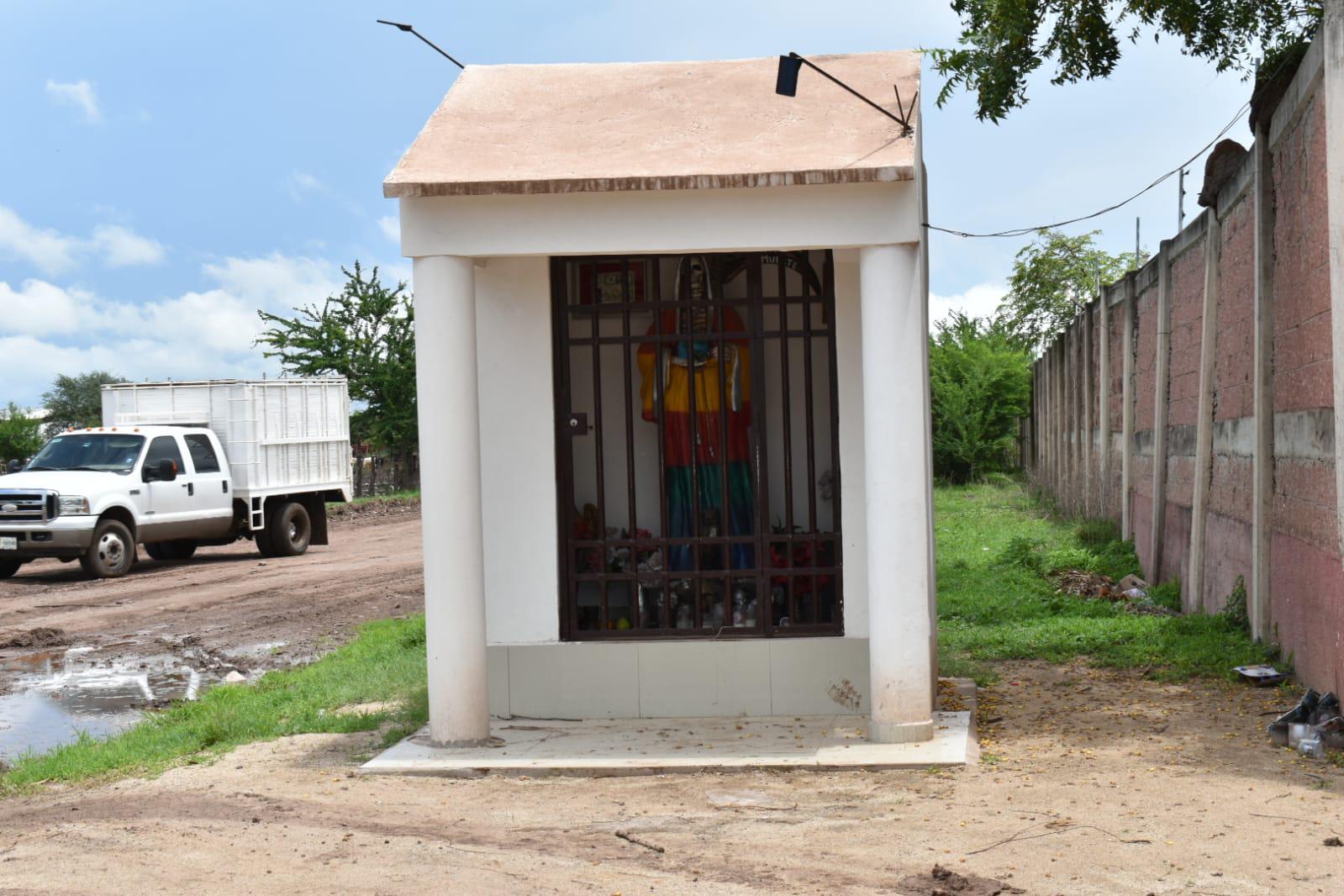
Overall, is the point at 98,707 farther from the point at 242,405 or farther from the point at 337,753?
the point at 242,405

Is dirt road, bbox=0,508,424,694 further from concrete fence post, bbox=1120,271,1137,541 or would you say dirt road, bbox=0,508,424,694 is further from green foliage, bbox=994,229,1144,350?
green foliage, bbox=994,229,1144,350

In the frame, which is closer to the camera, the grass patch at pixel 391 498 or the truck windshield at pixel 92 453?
the truck windshield at pixel 92 453

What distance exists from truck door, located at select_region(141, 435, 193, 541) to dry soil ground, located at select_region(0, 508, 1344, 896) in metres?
11.5

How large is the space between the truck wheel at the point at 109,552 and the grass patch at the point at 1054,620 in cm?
1023

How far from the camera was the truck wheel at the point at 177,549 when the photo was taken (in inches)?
826

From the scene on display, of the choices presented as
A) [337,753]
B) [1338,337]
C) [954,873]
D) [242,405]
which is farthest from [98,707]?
[242,405]

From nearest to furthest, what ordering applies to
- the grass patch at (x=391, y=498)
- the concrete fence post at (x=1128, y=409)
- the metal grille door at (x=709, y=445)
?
1. the metal grille door at (x=709, y=445)
2. the concrete fence post at (x=1128, y=409)
3. the grass patch at (x=391, y=498)

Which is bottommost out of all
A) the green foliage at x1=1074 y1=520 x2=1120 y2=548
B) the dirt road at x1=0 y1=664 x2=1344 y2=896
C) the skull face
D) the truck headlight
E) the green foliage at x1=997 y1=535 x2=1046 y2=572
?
the dirt road at x1=0 y1=664 x2=1344 y2=896

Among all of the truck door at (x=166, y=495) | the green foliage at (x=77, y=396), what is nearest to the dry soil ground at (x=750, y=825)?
the truck door at (x=166, y=495)

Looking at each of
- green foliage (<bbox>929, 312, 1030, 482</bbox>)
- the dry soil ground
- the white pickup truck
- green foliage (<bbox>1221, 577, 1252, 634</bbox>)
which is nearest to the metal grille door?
the dry soil ground

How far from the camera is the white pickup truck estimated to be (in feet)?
57.5

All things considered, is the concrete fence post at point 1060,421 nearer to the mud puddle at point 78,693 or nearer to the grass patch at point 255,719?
the grass patch at point 255,719

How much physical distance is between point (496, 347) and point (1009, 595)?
6366 millimetres

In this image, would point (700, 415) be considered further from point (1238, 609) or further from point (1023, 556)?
point (1023, 556)
